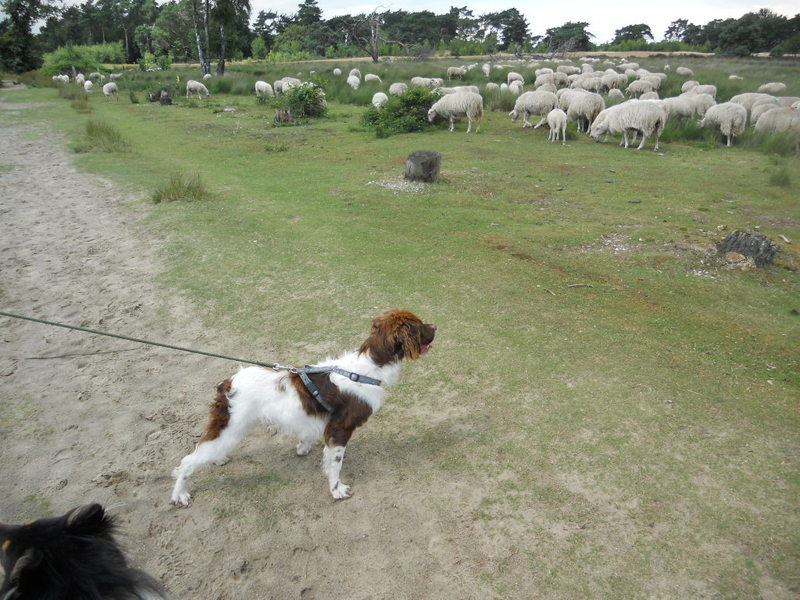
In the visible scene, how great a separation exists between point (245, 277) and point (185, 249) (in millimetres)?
1659

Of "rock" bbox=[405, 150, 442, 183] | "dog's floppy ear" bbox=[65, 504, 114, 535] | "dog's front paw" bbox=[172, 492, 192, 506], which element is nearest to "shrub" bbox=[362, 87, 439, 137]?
"rock" bbox=[405, 150, 442, 183]

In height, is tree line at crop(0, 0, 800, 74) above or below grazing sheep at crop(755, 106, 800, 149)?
above

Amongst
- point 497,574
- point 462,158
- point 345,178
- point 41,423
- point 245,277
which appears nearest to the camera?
point 497,574

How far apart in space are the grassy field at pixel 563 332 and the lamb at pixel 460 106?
7.16m

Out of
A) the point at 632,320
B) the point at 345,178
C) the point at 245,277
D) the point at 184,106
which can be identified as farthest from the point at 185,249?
the point at 184,106

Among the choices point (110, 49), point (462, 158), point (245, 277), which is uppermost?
point (110, 49)

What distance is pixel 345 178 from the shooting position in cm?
1212

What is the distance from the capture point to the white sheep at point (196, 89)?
29859 millimetres

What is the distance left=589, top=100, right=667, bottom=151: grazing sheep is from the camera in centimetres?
1544

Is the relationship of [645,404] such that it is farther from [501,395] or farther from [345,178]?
[345,178]

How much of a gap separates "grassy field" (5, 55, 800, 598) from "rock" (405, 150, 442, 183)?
1.10ft

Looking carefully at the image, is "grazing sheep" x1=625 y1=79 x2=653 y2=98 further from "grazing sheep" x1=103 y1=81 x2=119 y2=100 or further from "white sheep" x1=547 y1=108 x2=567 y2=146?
"grazing sheep" x1=103 y1=81 x2=119 y2=100

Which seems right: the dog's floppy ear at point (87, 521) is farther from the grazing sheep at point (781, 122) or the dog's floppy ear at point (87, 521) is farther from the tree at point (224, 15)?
the tree at point (224, 15)

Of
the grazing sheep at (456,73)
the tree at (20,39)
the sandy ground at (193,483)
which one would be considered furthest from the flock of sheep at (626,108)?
the tree at (20,39)
